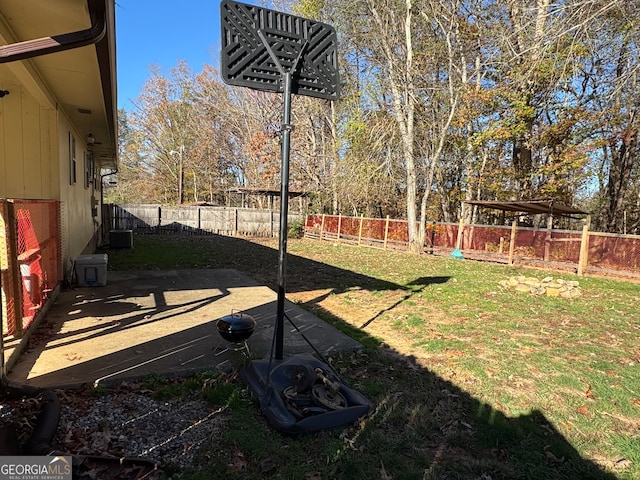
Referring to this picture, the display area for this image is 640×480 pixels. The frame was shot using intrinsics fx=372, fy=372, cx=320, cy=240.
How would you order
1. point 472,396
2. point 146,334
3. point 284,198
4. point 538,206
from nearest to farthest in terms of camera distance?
point 284,198 → point 472,396 → point 146,334 → point 538,206

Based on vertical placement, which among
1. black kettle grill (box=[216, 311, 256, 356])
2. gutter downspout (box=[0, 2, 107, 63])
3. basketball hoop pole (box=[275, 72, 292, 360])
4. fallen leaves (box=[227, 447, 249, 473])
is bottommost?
fallen leaves (box=[227, 447, 249, 473])

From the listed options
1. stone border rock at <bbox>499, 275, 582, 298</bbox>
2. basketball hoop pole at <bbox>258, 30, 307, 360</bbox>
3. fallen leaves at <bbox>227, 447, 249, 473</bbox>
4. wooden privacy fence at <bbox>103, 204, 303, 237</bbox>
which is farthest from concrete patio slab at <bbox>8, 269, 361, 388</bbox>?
wooden privacy fence at <bbox>103, 204, 303, 237</bbox>

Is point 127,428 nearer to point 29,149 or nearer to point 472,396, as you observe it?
point 472,396

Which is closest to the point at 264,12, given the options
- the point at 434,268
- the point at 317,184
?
the point at 434,268

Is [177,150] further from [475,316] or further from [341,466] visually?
[341,466]

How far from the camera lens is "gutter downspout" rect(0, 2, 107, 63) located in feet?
7.90

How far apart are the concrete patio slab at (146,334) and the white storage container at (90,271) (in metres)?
0.14

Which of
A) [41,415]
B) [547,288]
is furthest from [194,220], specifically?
[41,415]

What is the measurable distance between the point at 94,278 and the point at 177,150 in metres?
29.7

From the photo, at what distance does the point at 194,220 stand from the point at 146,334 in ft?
63.0

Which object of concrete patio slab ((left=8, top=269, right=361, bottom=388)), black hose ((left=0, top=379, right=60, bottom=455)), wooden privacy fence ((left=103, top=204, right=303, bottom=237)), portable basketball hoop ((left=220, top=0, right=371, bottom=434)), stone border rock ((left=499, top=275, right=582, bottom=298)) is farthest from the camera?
wooden privacy fence ((left=103, top=204, right=303, bottom=237))

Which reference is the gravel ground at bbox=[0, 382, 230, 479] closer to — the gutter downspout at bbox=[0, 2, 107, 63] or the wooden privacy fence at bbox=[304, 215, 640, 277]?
the gutter downspout at bbox=[0, 2, 107, 63]

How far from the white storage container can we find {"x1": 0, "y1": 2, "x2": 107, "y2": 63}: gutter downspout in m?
4.38

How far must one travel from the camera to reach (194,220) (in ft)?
73.6
